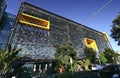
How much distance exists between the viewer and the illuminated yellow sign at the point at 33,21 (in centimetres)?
3146

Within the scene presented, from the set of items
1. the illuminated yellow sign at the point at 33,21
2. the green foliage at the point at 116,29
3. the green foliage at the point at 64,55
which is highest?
the illuminated yellow sign at the point at 33,21

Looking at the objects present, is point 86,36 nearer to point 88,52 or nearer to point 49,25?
point 88,52

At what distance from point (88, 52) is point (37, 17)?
17073 mm

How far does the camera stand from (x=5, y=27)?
31.0 m

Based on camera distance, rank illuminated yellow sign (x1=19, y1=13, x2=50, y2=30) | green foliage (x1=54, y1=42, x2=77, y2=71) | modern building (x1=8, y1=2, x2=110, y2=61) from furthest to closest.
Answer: illuminated yellow sign (x1=19, y1=13, x2=50, y2=30)
modern building (x1=8, y1=2, x2=110, y2=61)
green foliage (x1=54, y1=42, x2=77, y2=71)

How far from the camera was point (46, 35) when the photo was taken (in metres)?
36.0

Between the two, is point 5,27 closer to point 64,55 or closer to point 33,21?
point 33,21

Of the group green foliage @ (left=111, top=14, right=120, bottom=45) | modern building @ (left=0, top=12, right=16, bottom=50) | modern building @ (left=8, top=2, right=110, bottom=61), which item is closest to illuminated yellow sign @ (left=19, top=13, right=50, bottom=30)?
modern building @ (left=8, top=2, right=110, bottom=61)

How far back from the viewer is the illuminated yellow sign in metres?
31.5

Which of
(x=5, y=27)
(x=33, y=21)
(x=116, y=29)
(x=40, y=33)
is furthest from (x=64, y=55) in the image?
(x=5, y=27)

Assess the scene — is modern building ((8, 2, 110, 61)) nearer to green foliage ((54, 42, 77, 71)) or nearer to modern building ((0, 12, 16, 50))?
modern building ((0, 12, 16, 50))

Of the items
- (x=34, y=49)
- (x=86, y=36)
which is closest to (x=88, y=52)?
(x=86, y=36)

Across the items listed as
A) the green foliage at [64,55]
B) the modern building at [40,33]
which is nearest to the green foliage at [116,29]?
the green foliage at [64,55]

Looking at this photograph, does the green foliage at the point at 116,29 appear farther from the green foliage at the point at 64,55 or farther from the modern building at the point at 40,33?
the modern building at the point at 40,33
